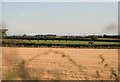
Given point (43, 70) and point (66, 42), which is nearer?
point (43, 70)

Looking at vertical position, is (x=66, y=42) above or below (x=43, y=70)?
below

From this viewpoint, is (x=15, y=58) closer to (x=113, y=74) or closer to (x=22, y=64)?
(x=22, y=64)

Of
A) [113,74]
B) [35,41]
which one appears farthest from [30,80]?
[35,41]

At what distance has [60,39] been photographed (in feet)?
205

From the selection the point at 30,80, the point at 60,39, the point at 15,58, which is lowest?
the point at 60,39

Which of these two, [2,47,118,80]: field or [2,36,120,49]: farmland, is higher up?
[2,47,118,80]: field

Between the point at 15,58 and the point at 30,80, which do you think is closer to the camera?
the point at 15,58

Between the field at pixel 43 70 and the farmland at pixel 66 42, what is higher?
the field at pixel 43 70

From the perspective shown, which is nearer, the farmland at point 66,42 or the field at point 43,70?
the field at point 43,70

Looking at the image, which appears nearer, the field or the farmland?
the field

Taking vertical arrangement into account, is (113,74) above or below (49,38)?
above

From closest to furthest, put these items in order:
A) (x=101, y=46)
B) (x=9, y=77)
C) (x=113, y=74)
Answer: (x=9, y=77) → (x=113, y=74) → (x=101, y=46)

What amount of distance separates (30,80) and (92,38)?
57887 mm

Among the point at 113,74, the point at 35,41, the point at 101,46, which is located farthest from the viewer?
the point at 35,41
